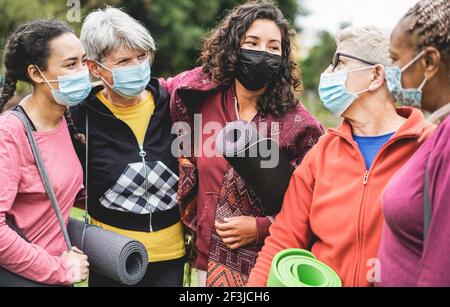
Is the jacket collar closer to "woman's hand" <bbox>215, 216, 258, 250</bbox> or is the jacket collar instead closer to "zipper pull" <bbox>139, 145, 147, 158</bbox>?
"zipper pull" <bbox>139, 145, 147, 158</bbox>

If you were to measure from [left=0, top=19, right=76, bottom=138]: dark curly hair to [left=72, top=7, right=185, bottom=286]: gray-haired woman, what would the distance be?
13.8 inches

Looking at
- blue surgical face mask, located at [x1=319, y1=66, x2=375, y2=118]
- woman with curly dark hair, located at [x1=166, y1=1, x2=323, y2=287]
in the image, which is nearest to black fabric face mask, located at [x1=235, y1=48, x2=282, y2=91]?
woman with curly dark hair, located at [x1=166, y1=1, x2=323, y2=287]

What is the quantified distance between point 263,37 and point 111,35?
0.91 m

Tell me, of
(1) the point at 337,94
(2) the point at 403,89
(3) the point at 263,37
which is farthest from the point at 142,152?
(2) the point at 403,89

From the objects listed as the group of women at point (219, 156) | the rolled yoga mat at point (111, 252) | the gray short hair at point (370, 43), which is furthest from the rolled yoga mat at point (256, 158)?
the rolled yoga mat at point (111, 252)

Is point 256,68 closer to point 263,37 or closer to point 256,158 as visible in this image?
point 263,37

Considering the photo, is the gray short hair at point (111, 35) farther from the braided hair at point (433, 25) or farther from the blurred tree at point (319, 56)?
the blurred tree at point (319, 56)

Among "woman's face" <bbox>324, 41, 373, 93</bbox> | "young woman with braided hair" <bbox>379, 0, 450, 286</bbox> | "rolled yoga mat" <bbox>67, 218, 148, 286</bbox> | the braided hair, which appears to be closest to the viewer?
"young woman with braided hair" <bbox>379, 0, 450, 286</bbox>

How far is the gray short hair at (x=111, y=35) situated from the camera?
309 cm

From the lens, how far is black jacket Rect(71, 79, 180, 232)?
306cm

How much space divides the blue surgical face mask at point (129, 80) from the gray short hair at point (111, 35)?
10cm

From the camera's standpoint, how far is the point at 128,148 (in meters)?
3.09

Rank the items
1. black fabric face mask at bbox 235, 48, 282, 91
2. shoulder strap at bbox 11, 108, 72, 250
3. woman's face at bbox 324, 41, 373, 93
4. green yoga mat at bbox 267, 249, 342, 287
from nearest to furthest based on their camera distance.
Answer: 1. green yoga mat at bbox 267, 249, 342, 287
2. woman's face at bbox 324, 41, 373, 93
3. shoulder strap at bbox 11, 108, 72, 250
4. black fabric face mask at bbox 235, 48, 282, 91

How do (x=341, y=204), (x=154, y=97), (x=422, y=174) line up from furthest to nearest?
(x=154, y=97), (x=341, y=204), (x=422, y=174)
